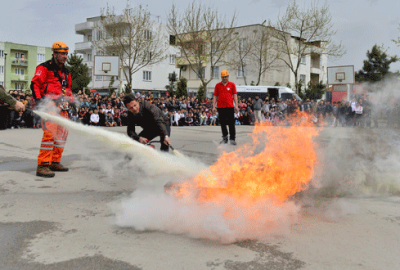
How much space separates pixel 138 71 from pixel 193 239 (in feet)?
175

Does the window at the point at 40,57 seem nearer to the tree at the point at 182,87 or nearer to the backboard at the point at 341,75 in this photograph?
the tree at the point at 182,87

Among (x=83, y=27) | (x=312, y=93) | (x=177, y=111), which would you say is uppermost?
(x=83, y=27)

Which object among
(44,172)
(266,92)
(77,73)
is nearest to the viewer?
(44,172)

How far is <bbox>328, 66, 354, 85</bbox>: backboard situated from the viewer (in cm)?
2417

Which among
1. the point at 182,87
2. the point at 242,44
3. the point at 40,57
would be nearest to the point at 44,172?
the point at 182,87

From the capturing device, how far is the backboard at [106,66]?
26.3 metres

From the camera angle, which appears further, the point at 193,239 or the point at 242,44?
the point at 242,44

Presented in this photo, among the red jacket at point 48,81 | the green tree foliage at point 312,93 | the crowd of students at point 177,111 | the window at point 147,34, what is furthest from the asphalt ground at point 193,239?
the green tree foliage at point 312,93

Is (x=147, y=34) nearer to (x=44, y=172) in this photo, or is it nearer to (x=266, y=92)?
(x=266, y=92)

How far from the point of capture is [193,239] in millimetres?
3221

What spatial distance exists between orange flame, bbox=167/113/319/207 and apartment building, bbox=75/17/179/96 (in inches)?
1972

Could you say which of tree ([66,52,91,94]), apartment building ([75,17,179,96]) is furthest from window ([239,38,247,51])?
tree ([66,52,91,94])

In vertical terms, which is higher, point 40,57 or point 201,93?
point 40,57

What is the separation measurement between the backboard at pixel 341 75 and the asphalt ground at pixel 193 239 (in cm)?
1971
